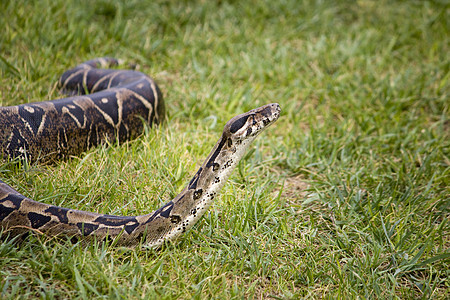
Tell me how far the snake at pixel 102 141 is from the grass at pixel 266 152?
0.48 ft

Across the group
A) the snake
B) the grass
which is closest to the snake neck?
the snake

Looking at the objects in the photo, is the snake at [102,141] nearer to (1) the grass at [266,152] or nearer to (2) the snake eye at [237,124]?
(2) the snake eye at [237,124]

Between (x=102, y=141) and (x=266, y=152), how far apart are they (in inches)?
81.6

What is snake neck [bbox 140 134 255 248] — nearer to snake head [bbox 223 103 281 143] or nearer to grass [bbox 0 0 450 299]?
snake head [bbox 223 103 281 143]

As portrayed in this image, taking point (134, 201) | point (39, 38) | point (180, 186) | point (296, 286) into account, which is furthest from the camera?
point (39, 38)

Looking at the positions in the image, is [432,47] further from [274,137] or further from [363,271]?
[363,271]

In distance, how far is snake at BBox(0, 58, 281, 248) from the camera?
367 centimetres

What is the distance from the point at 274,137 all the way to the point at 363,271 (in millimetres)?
2593

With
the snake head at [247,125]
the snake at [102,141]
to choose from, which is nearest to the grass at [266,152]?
the snake at [102,141]

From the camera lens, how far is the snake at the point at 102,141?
12.0 feet

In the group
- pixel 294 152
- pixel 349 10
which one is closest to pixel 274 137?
pixel 294 152

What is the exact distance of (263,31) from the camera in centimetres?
868

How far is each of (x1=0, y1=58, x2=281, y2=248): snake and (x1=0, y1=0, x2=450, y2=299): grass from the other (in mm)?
146

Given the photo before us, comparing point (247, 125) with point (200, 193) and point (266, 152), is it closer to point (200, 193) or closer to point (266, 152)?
point (200, 193)
